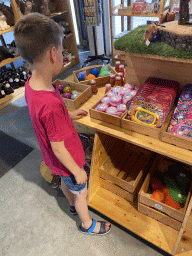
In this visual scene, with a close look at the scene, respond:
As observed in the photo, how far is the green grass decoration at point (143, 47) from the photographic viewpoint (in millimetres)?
1068

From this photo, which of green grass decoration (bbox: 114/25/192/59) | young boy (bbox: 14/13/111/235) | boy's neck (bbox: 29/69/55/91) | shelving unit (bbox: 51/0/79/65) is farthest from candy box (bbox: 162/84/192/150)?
shelving unit (bbox: 51/0/79/65)

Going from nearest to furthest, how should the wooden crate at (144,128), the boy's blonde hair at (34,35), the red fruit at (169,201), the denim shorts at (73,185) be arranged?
the boy's blonde hair at (34,35), the wooden crate at (144,128), the denim shorts at (73,185), the red fruit at (169,201)

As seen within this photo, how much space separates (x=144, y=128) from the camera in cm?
119

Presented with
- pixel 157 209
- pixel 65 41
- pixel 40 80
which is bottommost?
pixel 157 209

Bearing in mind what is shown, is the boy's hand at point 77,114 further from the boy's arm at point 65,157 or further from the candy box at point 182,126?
the candy box at point 182,126

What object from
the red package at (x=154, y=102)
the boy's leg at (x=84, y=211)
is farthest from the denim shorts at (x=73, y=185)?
the red package at (x=154, y=102)

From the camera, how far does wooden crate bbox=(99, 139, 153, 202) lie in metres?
1.57

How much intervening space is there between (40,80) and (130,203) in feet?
3.98

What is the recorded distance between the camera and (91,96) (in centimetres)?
180

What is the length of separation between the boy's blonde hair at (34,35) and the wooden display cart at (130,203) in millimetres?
632

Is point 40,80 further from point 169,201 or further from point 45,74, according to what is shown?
point 169,201

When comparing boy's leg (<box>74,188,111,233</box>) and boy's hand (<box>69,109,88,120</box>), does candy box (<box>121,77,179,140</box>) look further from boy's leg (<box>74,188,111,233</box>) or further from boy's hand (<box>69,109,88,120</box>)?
boy's leg (<box>74,188,111,233</box>)

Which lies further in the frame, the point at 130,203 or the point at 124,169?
the point at 124,169

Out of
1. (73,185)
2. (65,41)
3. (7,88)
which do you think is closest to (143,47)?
(73,185)
